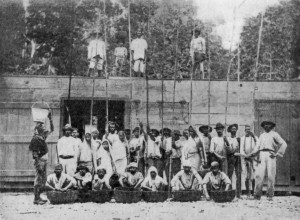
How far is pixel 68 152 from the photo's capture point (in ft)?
32.7

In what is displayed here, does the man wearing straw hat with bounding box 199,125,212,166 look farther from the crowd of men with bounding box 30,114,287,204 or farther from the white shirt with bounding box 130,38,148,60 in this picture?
the white shirt with bounding box 130,38,148,60

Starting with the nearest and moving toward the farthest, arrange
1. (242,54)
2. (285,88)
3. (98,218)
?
(98,218), (285,88), (242,54)

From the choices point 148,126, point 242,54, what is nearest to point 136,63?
point 148,126

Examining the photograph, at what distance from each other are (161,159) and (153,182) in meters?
1.18

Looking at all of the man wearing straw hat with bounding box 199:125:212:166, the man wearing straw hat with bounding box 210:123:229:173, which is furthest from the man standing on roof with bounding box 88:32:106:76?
the man wearing straw hat with bounding box 210:123:229:173

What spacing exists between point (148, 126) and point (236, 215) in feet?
12.3

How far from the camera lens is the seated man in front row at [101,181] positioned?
9438mm

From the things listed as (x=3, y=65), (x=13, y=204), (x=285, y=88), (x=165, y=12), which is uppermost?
(x=165, y=12)

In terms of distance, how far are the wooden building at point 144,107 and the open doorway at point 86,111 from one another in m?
→ 0.05

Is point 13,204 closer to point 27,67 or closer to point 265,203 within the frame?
point 265,203

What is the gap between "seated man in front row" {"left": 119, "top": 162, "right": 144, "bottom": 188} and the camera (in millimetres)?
9641

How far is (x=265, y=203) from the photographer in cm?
942

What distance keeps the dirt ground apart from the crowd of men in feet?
1.76

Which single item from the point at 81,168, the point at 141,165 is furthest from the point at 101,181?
the point at 141,165
